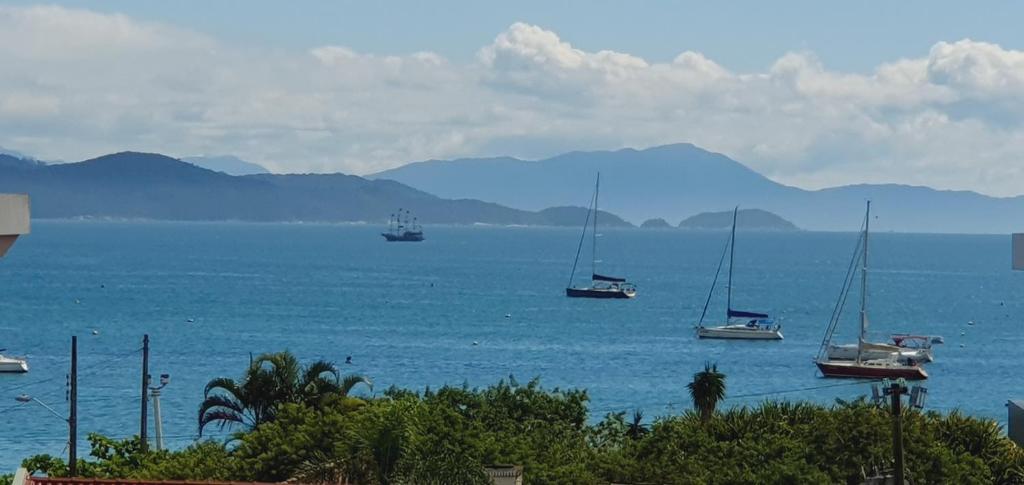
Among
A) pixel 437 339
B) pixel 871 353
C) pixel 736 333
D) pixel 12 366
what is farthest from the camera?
pixel 736 333

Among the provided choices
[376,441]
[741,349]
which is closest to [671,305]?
[741,349]

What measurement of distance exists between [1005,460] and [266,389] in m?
17.6

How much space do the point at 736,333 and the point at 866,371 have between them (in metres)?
24.2

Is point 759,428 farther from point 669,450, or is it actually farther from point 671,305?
point 671,305

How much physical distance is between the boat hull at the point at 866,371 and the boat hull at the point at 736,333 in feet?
75.7

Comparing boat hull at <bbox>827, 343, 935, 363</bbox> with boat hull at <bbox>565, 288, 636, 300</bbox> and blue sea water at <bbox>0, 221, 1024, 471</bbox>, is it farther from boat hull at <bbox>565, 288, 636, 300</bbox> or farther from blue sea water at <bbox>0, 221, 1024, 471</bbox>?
boat hull at <bbox>565, 288, 636, 300</bbox>

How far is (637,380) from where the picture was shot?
95.3 metres

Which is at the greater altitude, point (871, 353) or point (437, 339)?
point (871, 353)

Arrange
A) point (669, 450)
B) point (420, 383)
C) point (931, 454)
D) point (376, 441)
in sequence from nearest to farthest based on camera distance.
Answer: point (376, 441)
point (931, 454)
point (669, 450)
point (420, 383)

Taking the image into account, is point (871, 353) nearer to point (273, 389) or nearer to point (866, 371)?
point (866, 371)

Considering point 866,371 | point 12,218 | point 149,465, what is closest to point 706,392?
point 149,465

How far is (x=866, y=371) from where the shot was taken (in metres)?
101

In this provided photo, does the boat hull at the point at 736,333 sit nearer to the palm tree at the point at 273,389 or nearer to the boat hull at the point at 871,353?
the boat hull at the point at 871,353

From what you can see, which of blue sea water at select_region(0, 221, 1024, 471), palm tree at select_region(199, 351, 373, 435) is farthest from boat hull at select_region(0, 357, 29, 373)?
palm tree at select_region(199, 351, 373, 435)
